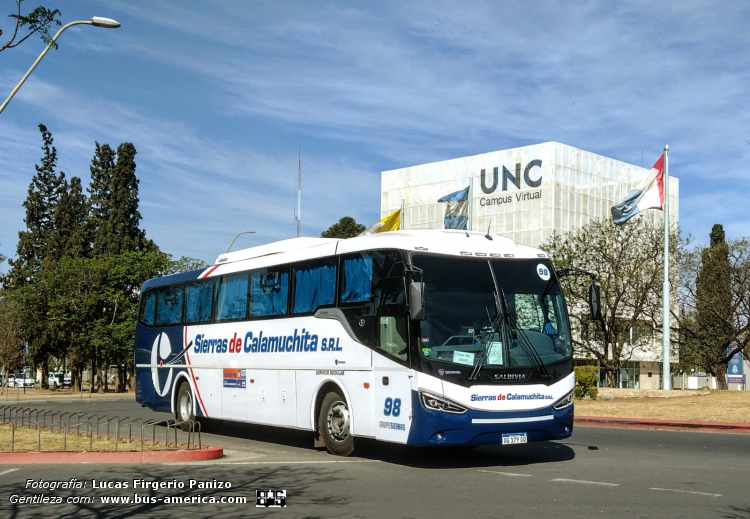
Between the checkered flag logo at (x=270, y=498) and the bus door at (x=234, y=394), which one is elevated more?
the bus door at (x=234, y=394)

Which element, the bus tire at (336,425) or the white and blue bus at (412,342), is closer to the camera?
the white and blue bus at (412,342)

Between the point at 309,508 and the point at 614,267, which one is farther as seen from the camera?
the point at 614,267

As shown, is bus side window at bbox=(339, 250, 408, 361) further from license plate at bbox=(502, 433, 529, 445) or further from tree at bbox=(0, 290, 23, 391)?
tree at bbox=(0, 290, 23, 391)

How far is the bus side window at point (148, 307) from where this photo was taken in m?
21.8

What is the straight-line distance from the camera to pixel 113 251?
61.8m

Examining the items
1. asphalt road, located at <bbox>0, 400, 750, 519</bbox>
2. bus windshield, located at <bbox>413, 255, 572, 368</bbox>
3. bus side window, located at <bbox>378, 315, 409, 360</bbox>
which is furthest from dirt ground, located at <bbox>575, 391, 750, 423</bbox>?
bus side window, located at <bbox>378, 315, 409, 360</bbox>

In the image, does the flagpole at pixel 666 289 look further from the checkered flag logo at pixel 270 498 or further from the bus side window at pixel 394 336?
the checkered flag logo at pixel 270 498

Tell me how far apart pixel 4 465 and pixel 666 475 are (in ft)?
30.2

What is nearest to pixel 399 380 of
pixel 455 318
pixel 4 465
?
pixel 455 318

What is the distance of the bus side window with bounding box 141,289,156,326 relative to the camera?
71.6ft

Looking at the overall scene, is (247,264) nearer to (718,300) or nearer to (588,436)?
(588,436)

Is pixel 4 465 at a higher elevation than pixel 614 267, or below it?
below

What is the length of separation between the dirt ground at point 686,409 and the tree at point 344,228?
51.3 metres

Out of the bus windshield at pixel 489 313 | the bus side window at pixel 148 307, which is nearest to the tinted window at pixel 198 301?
the bus side window at pixel 148 307
